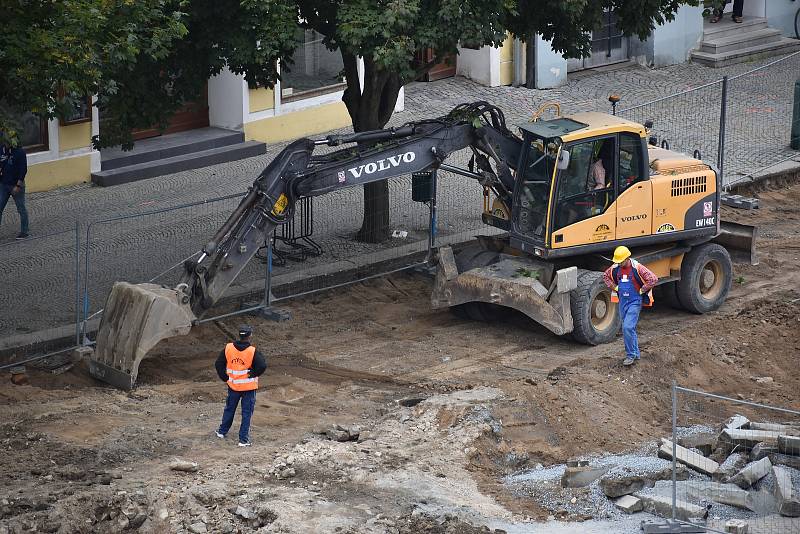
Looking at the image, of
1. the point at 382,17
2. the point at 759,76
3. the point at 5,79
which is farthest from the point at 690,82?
the point at 5,79

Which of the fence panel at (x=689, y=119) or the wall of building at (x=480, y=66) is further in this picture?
the wall of building at (x=480, y=66)

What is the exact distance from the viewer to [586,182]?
16.2 m

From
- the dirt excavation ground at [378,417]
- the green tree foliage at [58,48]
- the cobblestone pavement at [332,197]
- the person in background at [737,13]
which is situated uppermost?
the green tree foliage at [58,48]

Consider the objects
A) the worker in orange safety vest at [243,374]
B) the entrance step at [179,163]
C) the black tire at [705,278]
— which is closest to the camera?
the worker in orange safety vest at [243,374]

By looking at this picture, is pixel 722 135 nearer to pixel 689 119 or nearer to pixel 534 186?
pixel 689 119

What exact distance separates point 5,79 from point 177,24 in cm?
210

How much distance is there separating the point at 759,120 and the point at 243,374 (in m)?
16.4

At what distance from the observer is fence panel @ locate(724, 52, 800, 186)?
2423 cm

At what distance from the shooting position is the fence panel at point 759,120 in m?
24.2

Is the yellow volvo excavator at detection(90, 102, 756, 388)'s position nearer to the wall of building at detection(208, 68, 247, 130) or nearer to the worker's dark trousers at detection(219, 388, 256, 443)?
the worker's dark trousers at detection(219, 388, 256, 443)

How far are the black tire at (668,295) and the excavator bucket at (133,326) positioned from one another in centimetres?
663

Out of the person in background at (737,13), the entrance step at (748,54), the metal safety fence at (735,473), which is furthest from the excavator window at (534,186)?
the person in background at (737,13)

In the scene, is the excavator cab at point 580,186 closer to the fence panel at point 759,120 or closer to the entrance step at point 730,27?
the fence panel at point 759,120

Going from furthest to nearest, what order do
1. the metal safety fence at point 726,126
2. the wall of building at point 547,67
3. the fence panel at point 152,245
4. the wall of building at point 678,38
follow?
the wall of building at point 678,38, the wall of building at point 547,67, the metal safety fence at point 726,126, the fence panel at point 152,245
